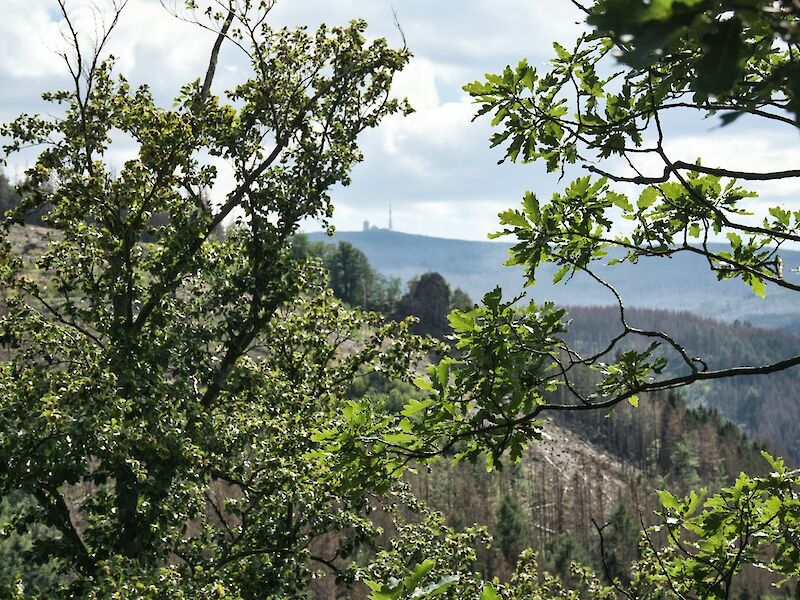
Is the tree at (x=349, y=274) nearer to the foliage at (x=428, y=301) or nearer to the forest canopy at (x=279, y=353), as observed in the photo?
the foliage at (x=428, y=301)

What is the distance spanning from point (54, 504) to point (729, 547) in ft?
35.2

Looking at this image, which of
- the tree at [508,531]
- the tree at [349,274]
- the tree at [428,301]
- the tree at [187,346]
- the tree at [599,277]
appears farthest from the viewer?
the tree at [428,301]

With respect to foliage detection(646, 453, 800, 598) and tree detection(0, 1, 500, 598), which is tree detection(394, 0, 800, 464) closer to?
foliage detection(646, 453, 800, 598)

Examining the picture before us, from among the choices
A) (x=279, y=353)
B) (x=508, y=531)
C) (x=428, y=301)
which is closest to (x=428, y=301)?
(x=428, y=301)

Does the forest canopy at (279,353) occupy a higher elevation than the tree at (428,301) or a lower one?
higher

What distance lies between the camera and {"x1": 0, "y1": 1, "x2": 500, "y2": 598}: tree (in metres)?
10.7

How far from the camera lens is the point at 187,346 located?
1351 centimetres

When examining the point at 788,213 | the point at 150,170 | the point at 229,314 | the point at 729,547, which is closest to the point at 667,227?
the point at 788,213

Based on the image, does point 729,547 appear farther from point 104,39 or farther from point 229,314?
point 104,39

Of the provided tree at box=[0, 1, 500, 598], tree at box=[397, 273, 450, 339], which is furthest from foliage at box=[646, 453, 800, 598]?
tree at box=[397, 273, 450, 339]

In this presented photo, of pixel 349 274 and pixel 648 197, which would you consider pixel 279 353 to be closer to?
pixel 648 197

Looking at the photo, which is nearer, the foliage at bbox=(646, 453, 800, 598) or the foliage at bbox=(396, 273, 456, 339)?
the foliage at bbox=(646, 453, 800, 598)

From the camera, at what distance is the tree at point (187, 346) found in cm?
1073

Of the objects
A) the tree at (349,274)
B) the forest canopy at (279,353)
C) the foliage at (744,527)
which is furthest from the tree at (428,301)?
the foliage at (744,527)
